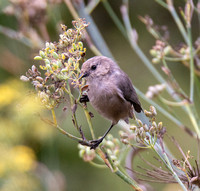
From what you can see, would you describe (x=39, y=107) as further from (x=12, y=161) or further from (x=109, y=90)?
(x=12, y=161)

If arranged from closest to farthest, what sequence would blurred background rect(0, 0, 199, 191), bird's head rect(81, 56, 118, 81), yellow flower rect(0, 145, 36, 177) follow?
bird's head rect(81, 56, 118, 81)
blurred background rect(0, 0, 199, 191)
yellow flower rect(0, 145, 36, 177)

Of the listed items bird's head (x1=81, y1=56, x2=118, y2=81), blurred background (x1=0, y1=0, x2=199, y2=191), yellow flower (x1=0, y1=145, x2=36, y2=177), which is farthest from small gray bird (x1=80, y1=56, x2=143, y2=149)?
yellow flower (x1=0, y1=145, x2=36, y2=177)

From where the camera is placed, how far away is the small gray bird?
7.98 feet

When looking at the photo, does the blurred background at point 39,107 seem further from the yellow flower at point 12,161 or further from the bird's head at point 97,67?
the bird's head at point 97,67

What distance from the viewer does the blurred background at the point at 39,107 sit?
318 centimetres

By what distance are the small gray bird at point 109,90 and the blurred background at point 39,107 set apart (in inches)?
9.7

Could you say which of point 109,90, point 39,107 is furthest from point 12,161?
point 39,107

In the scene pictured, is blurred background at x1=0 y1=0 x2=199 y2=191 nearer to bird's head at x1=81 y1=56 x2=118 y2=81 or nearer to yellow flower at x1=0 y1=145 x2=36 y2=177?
yellow flower at x1=0 y1=145 x2=36 y2=177

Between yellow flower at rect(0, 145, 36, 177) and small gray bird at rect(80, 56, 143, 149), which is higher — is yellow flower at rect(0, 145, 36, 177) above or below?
below

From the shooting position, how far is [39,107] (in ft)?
6.35

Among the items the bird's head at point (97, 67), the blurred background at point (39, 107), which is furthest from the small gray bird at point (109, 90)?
the blurred background at point (39, 107)

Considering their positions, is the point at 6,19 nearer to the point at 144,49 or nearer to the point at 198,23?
the point at 144,49

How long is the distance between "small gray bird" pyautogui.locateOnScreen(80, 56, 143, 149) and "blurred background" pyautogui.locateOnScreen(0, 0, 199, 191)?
0.25 metres

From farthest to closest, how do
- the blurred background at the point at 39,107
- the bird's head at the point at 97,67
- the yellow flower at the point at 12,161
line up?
1. the yellow flower at the point at 12,161
2. the blurred background at the point at 39,107
3. the bird's head at the point at 97,67
